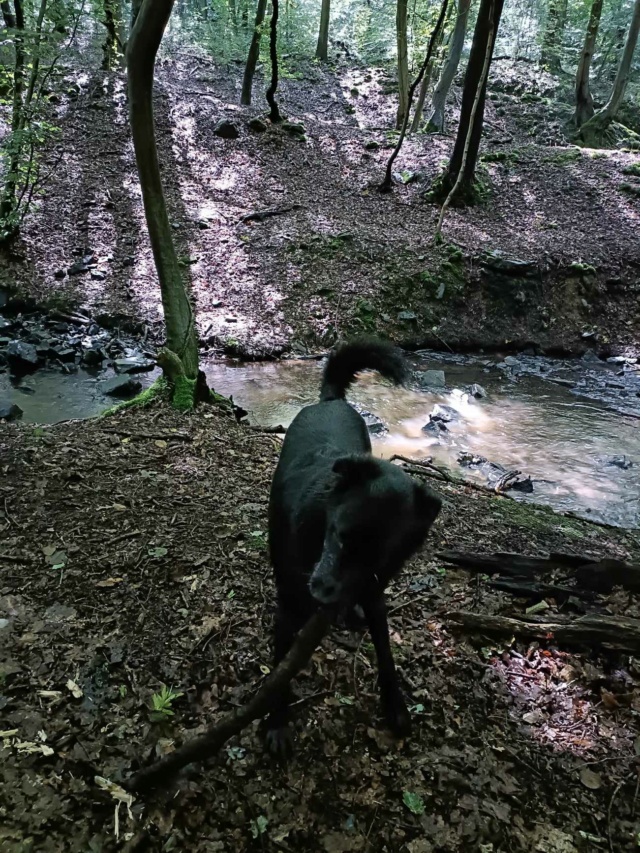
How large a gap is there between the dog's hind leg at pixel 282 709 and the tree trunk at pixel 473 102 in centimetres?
1234

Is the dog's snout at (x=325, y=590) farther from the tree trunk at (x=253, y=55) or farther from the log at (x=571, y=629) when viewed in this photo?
the tree trunk at (x=253, y=55)

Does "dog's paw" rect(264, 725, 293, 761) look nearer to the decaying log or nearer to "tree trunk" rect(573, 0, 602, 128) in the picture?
the decaying log

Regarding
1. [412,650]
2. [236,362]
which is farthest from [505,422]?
[412,650]

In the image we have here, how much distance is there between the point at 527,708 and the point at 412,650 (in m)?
0.67

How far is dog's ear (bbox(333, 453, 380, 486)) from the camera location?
91.4 inches

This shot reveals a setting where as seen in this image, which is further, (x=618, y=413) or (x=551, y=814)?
(x=618, y=413)

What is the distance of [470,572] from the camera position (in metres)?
4.09

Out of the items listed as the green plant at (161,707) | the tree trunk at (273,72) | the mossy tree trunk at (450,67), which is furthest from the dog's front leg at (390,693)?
the mossy tree trunk at (450,67)

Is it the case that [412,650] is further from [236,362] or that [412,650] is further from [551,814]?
[236,362]

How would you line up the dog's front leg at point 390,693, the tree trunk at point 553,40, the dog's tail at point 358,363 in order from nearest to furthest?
the dog's front leg at point 390,693, the dog's tail at point 358,363, the tree trunk at point 553,40

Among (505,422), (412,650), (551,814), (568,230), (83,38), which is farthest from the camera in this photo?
(83,38)

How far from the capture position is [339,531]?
219cm

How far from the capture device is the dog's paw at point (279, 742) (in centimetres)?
272

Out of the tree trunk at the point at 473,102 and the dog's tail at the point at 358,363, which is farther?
the tree trunk at the point at 473,102
